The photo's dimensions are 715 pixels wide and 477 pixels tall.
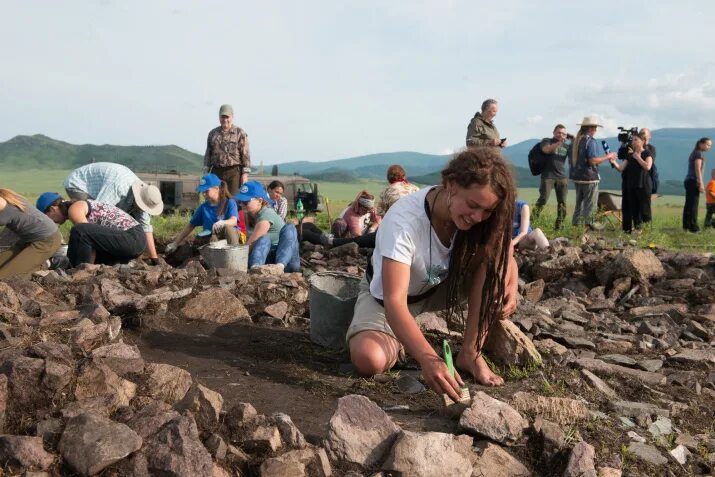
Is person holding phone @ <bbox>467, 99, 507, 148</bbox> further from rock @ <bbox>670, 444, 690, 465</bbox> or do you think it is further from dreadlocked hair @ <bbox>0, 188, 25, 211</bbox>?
Result: rock @ <bbox>670, 444, 690, 465</bbox>

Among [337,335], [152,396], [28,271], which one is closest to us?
[152,396]

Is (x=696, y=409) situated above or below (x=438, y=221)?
below

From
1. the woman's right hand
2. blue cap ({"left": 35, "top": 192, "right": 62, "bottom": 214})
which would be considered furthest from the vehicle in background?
the woman's right hand

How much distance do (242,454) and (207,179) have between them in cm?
515

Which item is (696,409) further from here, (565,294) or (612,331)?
(565,294)

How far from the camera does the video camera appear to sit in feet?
34.0

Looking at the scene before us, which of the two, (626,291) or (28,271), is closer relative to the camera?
(28,271)

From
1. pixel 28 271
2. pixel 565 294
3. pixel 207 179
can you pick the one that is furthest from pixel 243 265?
pixel 565 294

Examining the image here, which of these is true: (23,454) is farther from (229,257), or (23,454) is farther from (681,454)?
(229,257)

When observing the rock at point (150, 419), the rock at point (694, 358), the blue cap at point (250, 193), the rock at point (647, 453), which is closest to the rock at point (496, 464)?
the rock at point (647, 453)

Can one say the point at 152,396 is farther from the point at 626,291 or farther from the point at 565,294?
the point at 626,291

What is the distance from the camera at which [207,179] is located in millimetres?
7395

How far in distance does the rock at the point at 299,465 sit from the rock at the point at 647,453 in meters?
1.28

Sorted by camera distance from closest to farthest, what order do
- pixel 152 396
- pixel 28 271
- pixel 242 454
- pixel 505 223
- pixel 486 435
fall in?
pixel 242 454 < pixel 486 435 < pixel 152 396 < pixel 505 223 < pixel 28 271
